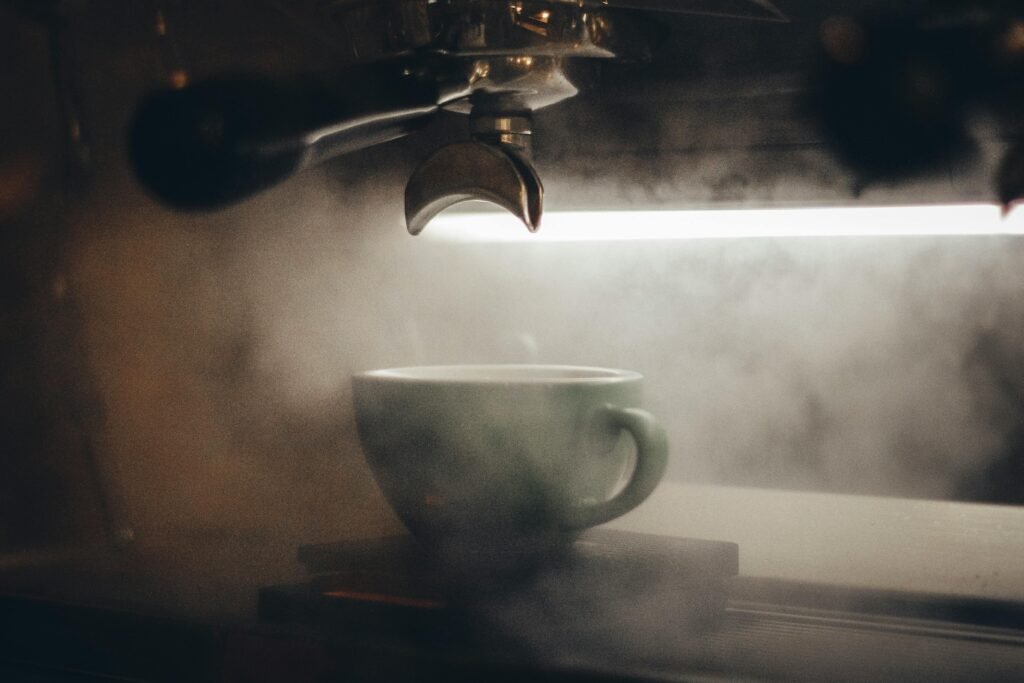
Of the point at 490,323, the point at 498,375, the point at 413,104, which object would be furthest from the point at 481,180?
the point at 490,323

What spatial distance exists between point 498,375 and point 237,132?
9.4 inches

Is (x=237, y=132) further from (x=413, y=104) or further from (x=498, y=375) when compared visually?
(x=498, y=375)

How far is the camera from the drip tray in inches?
13.8

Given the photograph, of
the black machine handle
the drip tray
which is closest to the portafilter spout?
the black machine handle

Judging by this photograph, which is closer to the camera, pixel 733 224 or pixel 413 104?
pixel 413 104

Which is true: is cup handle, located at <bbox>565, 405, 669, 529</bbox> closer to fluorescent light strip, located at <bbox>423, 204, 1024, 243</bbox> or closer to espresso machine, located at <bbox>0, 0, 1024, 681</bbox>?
espresso machine, located at <bbox>0, 0, 1024, 681</bbox>

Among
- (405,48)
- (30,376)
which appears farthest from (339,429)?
(405,48)

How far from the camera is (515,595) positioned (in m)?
0.39

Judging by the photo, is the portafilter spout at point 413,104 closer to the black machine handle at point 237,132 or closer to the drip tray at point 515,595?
the black machine handle at point 237,132

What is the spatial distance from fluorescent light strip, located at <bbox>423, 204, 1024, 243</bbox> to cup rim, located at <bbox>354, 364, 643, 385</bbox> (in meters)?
0.12

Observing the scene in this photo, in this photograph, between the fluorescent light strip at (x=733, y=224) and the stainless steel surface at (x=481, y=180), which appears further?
the fluorescent light strip at (x=733, y=224)

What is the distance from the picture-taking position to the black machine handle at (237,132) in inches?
13.8

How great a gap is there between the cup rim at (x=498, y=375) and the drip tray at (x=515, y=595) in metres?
0.08

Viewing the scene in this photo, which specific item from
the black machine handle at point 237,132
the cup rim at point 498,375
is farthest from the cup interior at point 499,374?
the black machine handle at point 237,132
